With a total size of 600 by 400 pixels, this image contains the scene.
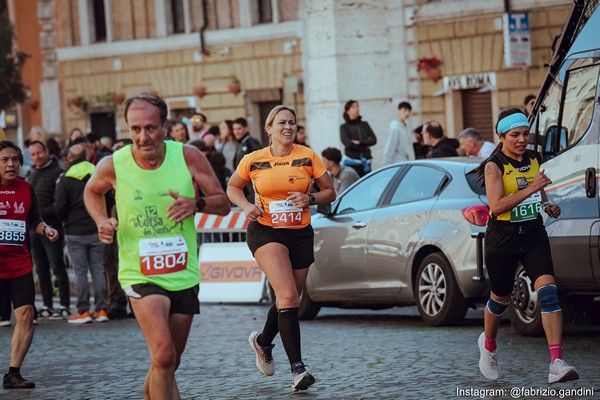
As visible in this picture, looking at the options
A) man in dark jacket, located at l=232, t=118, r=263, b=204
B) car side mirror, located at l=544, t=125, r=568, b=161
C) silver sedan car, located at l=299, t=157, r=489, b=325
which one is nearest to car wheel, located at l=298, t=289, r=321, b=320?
silver sedan car, located at l=299, t=157, r=489, b=325

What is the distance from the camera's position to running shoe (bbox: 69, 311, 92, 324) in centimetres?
1814

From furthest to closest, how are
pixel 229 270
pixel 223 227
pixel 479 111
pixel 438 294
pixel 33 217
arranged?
pixel 479 111 < pixel 223 227 < pixel 229 270 < pixel 438 294 < pixel 33 217

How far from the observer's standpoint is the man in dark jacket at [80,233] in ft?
60.1

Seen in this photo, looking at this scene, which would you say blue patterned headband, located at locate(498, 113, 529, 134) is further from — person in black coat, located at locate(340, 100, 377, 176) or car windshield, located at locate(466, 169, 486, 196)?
person in black coat, located at locate(340, 100, 377, 176)

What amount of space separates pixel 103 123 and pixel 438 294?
30780 millimetres

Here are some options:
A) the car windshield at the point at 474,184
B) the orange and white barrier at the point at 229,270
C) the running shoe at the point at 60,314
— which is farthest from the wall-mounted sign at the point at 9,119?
the car windshield at the point at 474,184

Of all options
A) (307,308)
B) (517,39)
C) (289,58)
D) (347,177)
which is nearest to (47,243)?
(347,177)

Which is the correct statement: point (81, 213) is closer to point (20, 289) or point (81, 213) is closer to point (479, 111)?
point (20, 289)

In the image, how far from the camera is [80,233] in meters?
18.4

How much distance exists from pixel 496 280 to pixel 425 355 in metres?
1.84

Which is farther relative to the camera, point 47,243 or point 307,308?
point 47,243

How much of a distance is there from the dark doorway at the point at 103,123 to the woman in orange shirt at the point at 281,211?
109ft

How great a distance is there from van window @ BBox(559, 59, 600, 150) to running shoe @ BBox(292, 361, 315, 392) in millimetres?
3139

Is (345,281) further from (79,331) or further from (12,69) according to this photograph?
(12,69)
